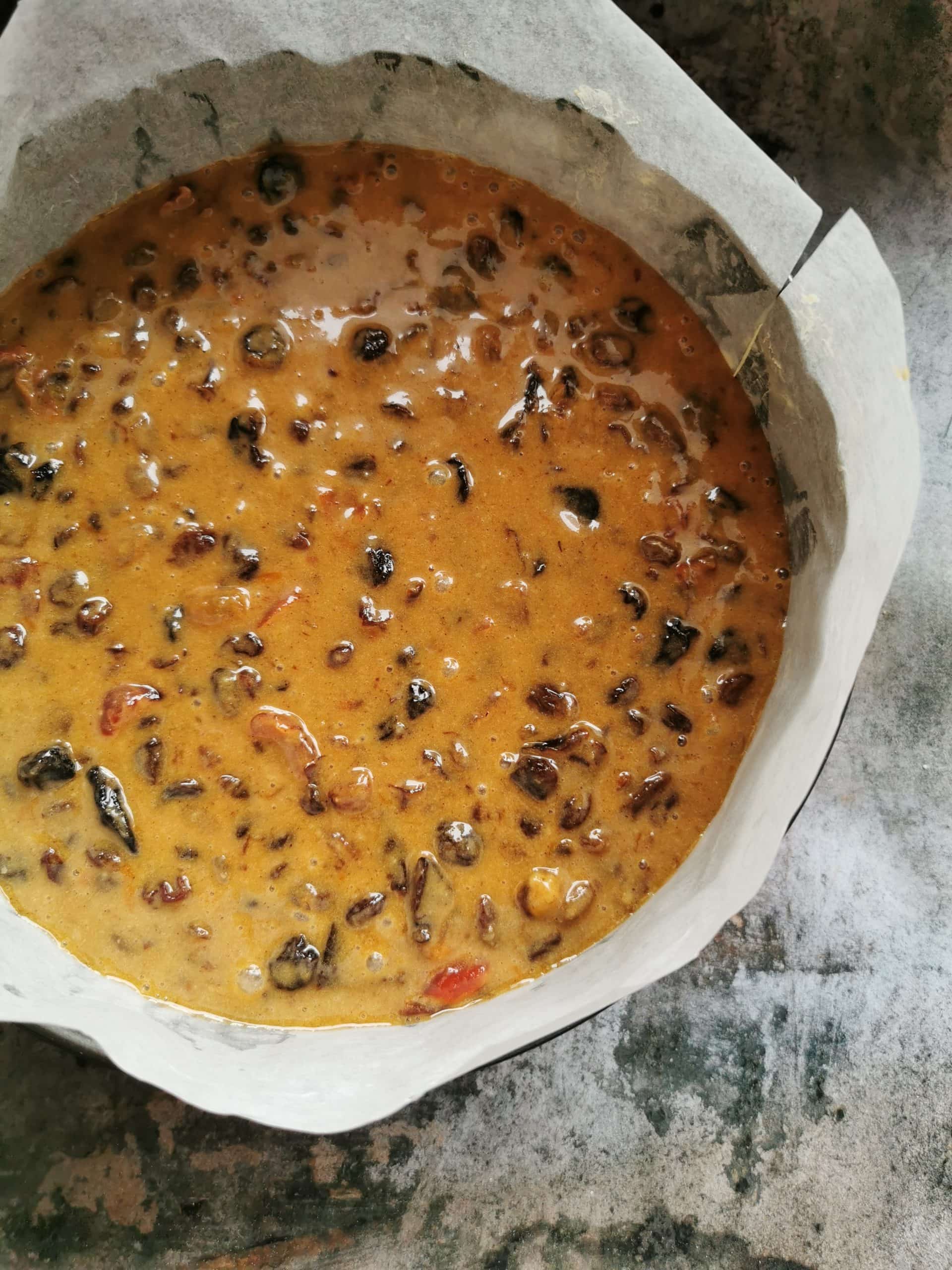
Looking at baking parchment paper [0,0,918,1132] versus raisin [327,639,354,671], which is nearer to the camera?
baking parchment paper [0,0,918,1132]

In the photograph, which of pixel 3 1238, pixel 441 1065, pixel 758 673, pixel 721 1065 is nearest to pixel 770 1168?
pixel 721 1065

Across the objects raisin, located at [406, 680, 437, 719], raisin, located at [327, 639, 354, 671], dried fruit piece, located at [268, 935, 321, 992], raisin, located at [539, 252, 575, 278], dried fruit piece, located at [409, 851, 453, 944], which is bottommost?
dried fruit piece, located at [268, 935, 321, 992]

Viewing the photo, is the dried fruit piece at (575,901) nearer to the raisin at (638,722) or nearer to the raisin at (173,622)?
the raisin at (638,722)

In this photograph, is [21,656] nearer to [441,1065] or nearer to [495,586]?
[495,586]

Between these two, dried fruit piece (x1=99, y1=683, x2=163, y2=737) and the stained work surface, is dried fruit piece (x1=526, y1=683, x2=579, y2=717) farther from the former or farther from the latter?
dried fruit piece (x1=99, y1=683, x2=163, y2=737)

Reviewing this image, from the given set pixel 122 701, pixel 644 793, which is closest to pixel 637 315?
pixel 644 793

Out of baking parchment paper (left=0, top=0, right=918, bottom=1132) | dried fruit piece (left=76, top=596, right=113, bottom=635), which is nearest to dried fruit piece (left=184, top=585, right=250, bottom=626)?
dried fruit piece (left=76, top=596, right=113, bottom=635)

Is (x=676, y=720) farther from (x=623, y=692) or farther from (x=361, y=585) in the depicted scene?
(x=361, y=585)
